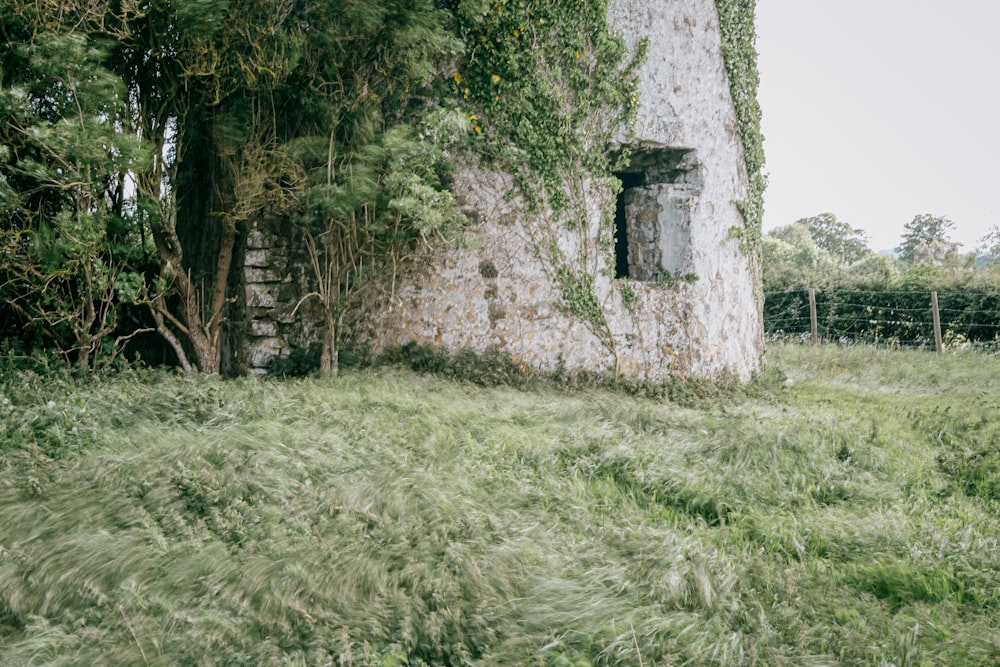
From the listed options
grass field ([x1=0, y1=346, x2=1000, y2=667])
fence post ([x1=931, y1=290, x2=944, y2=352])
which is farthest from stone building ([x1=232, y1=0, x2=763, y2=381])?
fence post ([x1=931, y1=290, x2=944, y2=352])

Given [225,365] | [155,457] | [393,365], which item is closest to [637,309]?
[393,365]

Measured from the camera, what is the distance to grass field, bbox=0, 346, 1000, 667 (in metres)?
2.98

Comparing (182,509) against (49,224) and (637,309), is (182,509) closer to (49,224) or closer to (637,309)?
(49,224)

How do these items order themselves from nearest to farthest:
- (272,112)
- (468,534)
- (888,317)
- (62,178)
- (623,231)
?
(468,534) < (62,178) < (272,112) < (623,231) < (888,317)

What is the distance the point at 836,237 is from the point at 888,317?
1582 inches

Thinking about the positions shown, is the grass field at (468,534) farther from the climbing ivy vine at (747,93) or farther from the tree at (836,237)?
the tree at (836,237)

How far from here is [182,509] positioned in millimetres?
3936

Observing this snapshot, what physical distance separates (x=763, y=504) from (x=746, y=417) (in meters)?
2.30

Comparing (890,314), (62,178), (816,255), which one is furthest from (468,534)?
(816,255)

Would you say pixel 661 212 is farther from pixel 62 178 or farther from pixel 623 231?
pixel 62 178

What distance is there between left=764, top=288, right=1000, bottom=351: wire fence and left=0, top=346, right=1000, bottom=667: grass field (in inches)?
362

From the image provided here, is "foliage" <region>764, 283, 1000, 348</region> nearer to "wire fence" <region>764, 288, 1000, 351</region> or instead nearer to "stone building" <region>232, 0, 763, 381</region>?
"wire fence" <region>764, 288, 1000, 351</region>

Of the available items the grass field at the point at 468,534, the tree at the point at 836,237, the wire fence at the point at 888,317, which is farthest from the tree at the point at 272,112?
the tree at the point at 836,237

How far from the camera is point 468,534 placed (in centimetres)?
378
